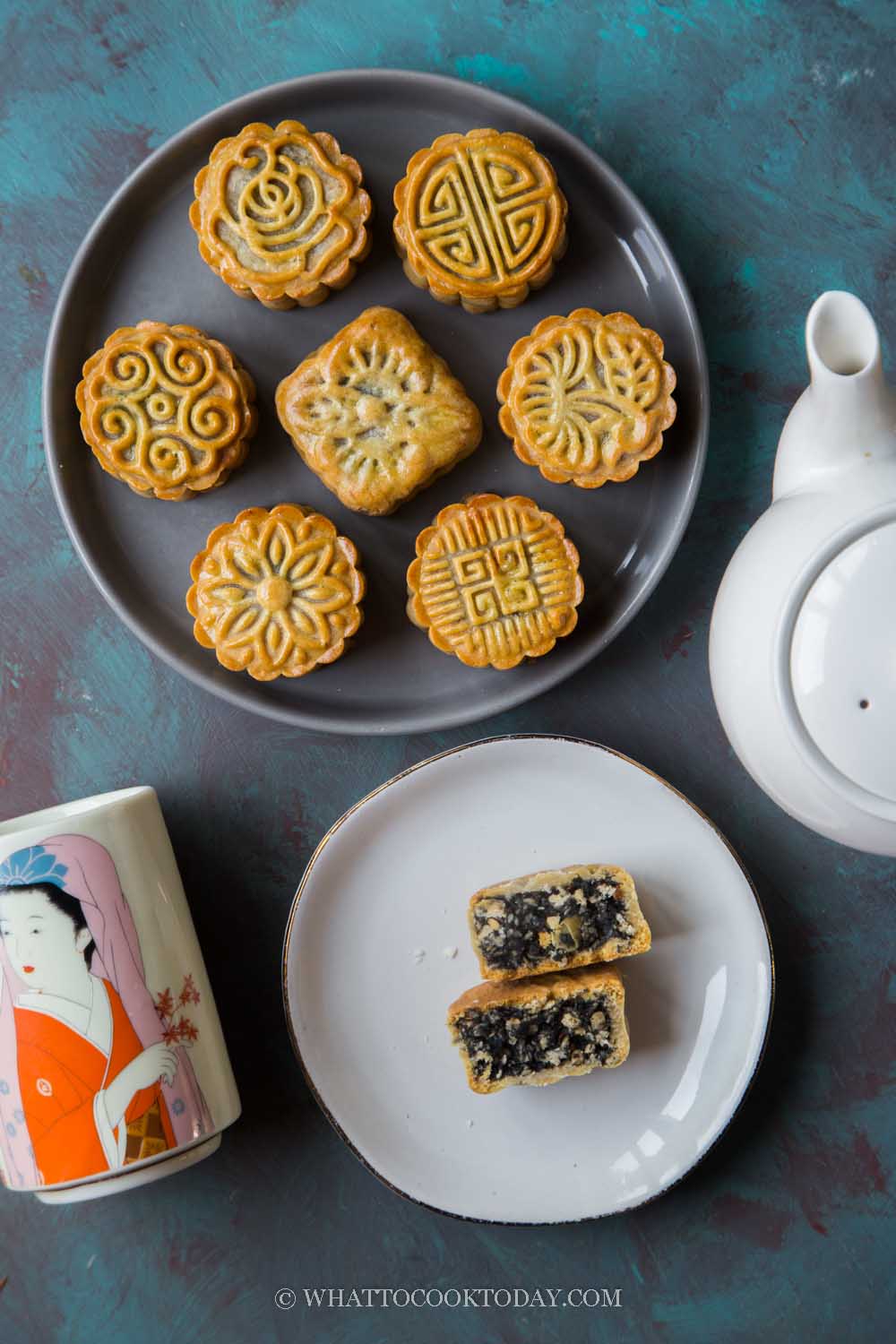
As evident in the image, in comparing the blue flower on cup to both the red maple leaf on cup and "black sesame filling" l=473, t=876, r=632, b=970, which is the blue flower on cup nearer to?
the red maple leaf on cup

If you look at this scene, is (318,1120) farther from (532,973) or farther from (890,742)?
(890,742)

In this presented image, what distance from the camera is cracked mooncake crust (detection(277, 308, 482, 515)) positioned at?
1.40m

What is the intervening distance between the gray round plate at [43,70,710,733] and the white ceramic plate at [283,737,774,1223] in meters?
0.17

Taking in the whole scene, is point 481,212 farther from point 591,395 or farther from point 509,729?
point 509,729

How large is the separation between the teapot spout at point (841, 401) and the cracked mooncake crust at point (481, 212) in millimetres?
474

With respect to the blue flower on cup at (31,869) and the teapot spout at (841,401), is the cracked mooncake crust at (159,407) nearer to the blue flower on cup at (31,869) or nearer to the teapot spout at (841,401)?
the blue flower on cup at (31,869)

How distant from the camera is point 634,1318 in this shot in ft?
5.03

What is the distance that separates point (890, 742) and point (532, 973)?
2.05ft

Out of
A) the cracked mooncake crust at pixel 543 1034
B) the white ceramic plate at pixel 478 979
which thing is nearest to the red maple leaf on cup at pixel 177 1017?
the white ceramic plate at pixel 478 979

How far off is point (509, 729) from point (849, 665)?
24.8 inches

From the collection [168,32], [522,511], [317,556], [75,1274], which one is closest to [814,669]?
[522,511]

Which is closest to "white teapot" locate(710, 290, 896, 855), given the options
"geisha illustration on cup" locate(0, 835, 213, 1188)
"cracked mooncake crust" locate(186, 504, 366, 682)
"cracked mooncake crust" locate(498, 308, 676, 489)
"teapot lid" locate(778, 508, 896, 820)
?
"teapot lid" locate(778, 508, 896, 820)

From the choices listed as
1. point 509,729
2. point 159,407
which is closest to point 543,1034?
point 509,729

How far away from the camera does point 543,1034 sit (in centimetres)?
139
